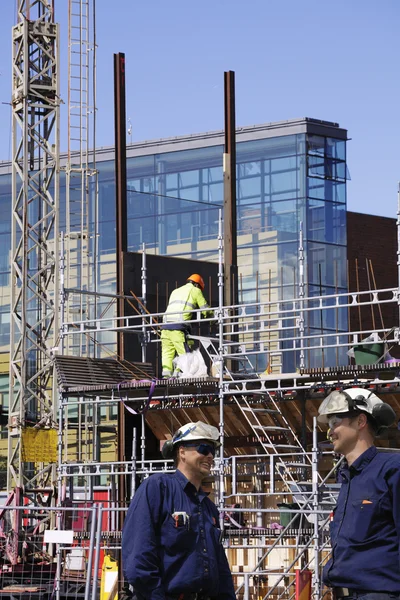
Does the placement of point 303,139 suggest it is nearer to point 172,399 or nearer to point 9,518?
point 9,518

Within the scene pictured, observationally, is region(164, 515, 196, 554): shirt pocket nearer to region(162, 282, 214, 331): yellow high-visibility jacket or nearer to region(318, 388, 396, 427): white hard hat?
region(318, 388, 396, 427): white hard hat

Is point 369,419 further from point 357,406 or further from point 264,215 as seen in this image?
point 264,215

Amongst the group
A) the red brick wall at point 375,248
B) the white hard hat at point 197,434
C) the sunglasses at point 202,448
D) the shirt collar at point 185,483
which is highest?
the red brick wall at point 375,248

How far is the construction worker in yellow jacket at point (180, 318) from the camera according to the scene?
2239cm

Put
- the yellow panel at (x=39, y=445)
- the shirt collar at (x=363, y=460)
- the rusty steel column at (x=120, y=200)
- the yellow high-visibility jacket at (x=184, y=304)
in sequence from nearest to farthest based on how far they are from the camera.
→ the shirt collar at (x=363, y=460), the yellow high-visibility jacket at (x=184, y=304), the rusty steel column at (x=120, y=200), the yellow panel at (x=39, y=445)

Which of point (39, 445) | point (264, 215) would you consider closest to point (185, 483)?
point (39, 445)

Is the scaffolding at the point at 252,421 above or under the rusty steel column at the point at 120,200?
under

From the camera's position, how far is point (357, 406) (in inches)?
252

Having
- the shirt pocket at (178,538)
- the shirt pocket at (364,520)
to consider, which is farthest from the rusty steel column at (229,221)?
the shirt pocket at (364,520)

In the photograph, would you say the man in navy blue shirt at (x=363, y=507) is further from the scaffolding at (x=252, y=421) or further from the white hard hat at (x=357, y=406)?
the scaffolding at (x=252, y=421)

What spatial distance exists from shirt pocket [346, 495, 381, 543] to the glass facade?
125ft

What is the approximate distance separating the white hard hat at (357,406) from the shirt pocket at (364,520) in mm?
437

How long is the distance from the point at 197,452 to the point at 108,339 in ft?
121

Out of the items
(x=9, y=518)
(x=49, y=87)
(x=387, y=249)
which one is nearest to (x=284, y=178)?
(x=387, y=249)
